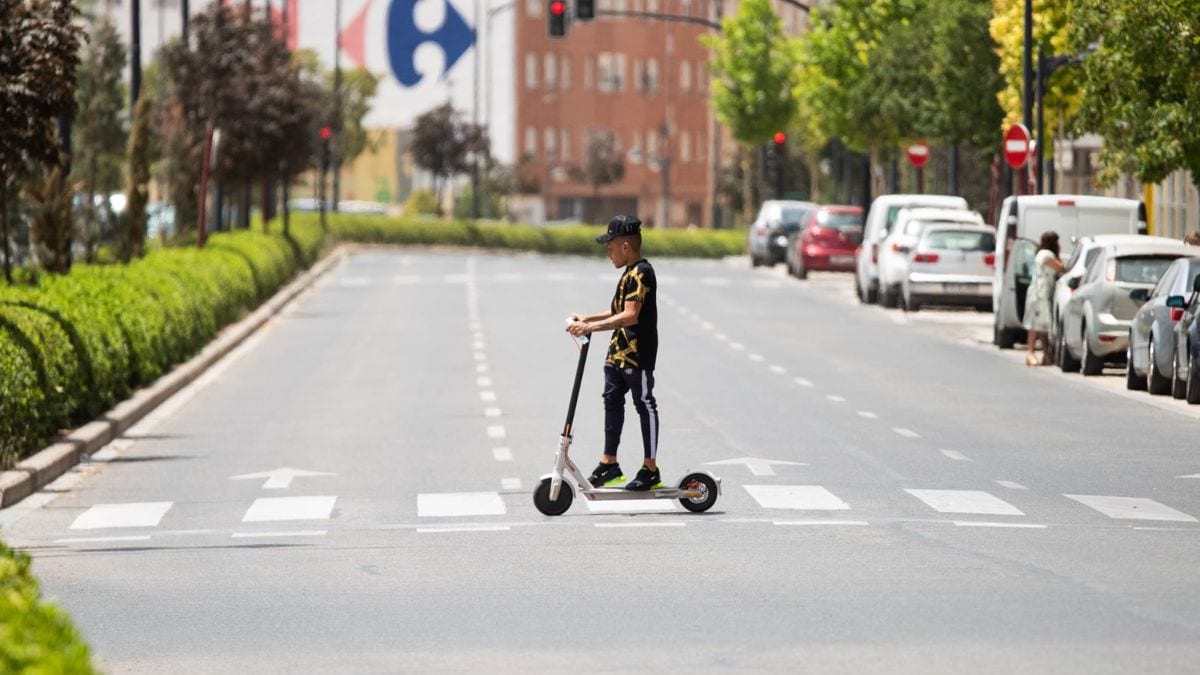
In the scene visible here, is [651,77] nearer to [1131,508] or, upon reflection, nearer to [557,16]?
[557,16]

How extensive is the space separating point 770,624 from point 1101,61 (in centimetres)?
2017

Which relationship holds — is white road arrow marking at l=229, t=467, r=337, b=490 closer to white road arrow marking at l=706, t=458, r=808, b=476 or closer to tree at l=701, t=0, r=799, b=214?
white road arrow marking at l=706, t=458, r=808, b=476

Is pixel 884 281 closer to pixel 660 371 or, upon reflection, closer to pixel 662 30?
pixel 660 371

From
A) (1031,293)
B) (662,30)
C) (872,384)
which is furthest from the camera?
(662,30)

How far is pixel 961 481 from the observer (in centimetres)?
1725

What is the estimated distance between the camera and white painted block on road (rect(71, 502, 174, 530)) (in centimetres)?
1564

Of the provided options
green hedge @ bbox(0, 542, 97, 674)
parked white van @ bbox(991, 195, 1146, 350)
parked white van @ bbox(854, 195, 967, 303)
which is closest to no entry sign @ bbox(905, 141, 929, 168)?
parked white van @ bbox(854, 195, 967, 303)

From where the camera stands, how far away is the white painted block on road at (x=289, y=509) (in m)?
15.8

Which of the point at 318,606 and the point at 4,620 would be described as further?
the point at 318,606

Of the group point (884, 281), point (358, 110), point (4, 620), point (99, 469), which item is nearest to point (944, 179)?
point (884, 281)

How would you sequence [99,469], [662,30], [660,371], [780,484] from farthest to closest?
[662,30] < [660,371] < [99,469] < [780,484]

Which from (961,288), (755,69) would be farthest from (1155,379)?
(755,69)

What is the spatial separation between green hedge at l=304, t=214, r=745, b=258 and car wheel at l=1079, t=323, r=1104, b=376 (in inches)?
2497

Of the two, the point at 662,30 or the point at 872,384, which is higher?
the point at 662,30
